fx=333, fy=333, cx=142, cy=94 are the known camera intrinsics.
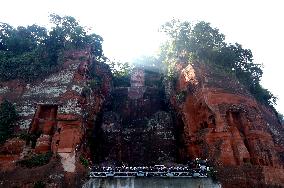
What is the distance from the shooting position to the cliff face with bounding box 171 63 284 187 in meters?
22.5

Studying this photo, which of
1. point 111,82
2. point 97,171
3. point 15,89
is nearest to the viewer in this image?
point 97,171

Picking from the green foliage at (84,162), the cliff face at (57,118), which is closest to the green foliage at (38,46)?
the cliff face at (57,118)

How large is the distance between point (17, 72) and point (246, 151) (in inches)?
779

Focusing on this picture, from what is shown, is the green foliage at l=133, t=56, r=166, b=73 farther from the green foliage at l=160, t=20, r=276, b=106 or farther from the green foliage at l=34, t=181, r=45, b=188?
the green foliage at l=34, t=181, r=45, b=188

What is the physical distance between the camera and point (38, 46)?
30.4 m

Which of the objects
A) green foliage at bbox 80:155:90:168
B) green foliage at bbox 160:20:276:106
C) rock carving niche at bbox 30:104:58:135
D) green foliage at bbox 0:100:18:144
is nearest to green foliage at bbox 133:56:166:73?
green foliage at bbox 160:20:276:106

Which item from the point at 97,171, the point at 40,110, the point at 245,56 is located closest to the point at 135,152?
the point at 97,171

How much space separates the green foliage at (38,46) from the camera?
28844 millimetres

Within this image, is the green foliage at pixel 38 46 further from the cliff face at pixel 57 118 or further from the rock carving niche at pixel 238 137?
the rock carving niche at pixel 238 137

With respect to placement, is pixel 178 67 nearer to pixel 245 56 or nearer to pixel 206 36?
pixel 206 36

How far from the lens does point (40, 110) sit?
85.3ft

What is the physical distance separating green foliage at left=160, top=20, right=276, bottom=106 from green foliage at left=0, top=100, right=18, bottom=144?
47.7 ft

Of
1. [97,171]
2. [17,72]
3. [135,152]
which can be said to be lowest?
[97,171]

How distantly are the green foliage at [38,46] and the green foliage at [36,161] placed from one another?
27.3 feet
